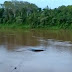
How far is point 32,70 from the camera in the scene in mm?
8805

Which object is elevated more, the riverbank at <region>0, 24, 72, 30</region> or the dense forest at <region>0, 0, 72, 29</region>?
the dense forest at <region>0, 0, 72, 29</region>

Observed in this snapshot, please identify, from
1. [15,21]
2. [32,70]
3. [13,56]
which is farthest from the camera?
[15,21]

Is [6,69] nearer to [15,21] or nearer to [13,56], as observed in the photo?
→ [13,56]

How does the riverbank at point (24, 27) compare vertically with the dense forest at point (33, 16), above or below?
below

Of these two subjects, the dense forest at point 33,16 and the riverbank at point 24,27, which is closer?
the riverbank at point 24,27

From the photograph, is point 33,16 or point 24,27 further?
point 33,16

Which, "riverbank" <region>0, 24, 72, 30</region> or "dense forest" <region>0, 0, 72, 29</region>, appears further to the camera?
"dense forest" <region>0, 0, 72, 29</region>

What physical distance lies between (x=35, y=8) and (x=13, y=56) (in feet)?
86.7

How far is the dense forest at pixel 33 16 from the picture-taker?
105ft

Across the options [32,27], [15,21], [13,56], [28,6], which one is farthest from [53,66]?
[28,6]

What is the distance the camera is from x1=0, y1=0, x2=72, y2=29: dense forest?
105 ft

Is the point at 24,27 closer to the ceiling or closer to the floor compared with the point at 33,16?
closer to the floor

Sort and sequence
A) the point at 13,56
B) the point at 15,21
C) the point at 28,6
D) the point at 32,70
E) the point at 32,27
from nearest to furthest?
the point at 32,70 < the point at 13,56 < the point at 32,27 < the point at 15,21 < the point at 28,6

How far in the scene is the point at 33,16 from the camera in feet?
108
